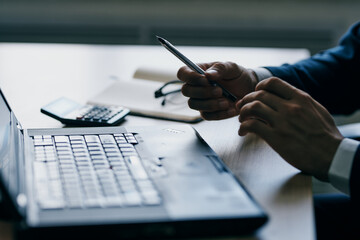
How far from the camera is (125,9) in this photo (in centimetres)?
240

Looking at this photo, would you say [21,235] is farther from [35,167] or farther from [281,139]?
[281,139]

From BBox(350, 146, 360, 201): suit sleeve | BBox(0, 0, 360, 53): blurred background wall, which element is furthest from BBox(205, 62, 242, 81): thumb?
BBox(0, 0, 360, 53): blurred background wall

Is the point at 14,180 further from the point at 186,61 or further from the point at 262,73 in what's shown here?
the point at 262,73

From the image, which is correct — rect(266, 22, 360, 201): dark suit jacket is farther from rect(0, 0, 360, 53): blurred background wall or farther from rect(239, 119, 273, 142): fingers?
rect(0, 0, 360, 53): blurred background wall

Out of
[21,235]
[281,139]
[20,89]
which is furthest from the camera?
[20,89]

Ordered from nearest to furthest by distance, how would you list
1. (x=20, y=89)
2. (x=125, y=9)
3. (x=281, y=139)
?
(x=281, y=139) < (x=20, y=89) < (x=125, y=9)

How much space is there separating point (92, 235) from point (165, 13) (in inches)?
78.9

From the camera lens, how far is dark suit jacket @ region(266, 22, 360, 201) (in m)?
1.19

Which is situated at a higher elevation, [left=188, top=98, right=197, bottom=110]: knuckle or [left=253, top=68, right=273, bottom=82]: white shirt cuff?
[left=253, top=68, right=273, bottom=82]: white shirt cuff

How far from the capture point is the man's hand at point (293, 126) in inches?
29.9

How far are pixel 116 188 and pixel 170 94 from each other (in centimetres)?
57

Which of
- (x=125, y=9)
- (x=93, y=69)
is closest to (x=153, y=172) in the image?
(x=93, y=69)

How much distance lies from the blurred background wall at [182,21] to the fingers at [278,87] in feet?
5.43

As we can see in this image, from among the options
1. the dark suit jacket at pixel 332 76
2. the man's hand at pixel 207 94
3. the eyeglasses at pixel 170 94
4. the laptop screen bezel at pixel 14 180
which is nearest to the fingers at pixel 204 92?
the man's hand at pixel 207 94
